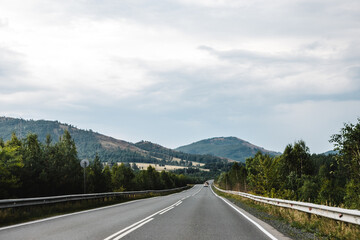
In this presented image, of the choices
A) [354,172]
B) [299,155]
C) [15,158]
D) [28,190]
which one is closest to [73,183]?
[28,190]

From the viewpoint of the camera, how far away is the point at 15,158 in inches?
1005

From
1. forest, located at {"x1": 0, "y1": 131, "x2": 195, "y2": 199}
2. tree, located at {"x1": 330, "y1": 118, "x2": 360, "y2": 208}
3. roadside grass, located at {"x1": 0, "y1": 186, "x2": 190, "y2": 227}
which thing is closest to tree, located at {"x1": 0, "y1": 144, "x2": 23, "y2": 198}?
forest, located at {"x1": 0, "y1": 131, "x2": 195, "y2": 199}

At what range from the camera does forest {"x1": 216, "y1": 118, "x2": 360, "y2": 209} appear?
37969 millimetres

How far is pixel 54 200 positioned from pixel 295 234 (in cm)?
1201

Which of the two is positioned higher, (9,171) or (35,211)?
(9,171)

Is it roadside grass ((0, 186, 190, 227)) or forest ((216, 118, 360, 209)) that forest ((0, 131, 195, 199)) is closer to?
roadside grass ((0, 186, 190, 227))

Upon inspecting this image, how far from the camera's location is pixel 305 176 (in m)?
79.3

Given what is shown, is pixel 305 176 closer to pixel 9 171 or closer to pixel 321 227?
pixel 9 171

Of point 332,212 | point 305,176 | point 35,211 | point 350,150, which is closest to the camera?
point 332,212

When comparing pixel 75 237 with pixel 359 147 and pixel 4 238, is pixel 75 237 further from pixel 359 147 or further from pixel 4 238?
pixel 359 147

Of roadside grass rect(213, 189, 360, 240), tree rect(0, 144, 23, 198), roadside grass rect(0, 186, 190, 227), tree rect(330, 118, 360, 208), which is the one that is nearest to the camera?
roadside grass rect(213, 189, 360, 240)

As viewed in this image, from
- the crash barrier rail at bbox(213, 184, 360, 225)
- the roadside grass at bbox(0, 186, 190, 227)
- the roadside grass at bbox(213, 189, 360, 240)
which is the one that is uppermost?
the crash barrier rail at bbox(213, 184, 360, 225)

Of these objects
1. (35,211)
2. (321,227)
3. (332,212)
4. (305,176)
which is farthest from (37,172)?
(305,176)

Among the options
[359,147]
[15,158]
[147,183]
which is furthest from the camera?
[147,183]
